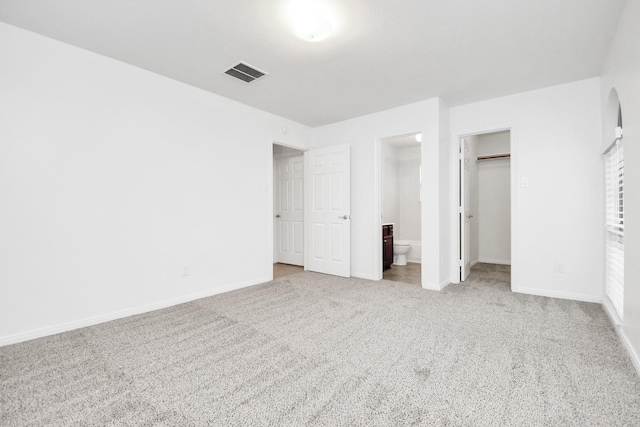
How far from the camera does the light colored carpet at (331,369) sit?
146 cm

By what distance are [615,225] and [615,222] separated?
0.20ft

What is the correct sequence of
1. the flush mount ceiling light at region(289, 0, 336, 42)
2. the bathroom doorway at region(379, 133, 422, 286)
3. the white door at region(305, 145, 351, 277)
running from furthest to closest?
the bathroom doorway at region(379, 133, 422, 286) → the white door at region(305, 145, 351, 277) → the flush mount ceiling light at region(289, 0, 336, 42)

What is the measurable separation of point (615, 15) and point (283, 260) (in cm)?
520

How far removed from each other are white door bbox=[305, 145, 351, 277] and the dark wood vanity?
2.91 ft

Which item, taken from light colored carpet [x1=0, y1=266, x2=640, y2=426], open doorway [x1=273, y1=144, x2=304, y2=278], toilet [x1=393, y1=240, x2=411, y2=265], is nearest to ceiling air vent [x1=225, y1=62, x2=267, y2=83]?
open doorway [x1=273, y1=144, x2=304, y2=278]

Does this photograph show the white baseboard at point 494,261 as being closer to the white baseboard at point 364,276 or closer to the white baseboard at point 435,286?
the white baseboard at point 435,286

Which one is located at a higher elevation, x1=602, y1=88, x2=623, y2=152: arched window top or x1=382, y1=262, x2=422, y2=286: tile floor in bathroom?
x1=602, y1=88, x2=623, y2=152: arched window top

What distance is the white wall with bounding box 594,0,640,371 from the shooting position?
185 cm

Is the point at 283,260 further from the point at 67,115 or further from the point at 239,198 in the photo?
the point at 67,115

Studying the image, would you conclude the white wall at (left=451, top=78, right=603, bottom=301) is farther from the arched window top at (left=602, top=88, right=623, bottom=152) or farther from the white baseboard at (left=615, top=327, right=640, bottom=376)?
the white baseboard at (left=615, top=327, right=640, bottom=376)

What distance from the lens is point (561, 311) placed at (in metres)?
2.88

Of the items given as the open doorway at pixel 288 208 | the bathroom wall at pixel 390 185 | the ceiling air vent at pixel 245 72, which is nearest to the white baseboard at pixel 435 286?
the bathroom wall at pixel 390 185

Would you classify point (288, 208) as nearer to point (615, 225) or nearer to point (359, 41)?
point (359, 41)

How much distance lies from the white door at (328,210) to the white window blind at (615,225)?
282 centimetres
